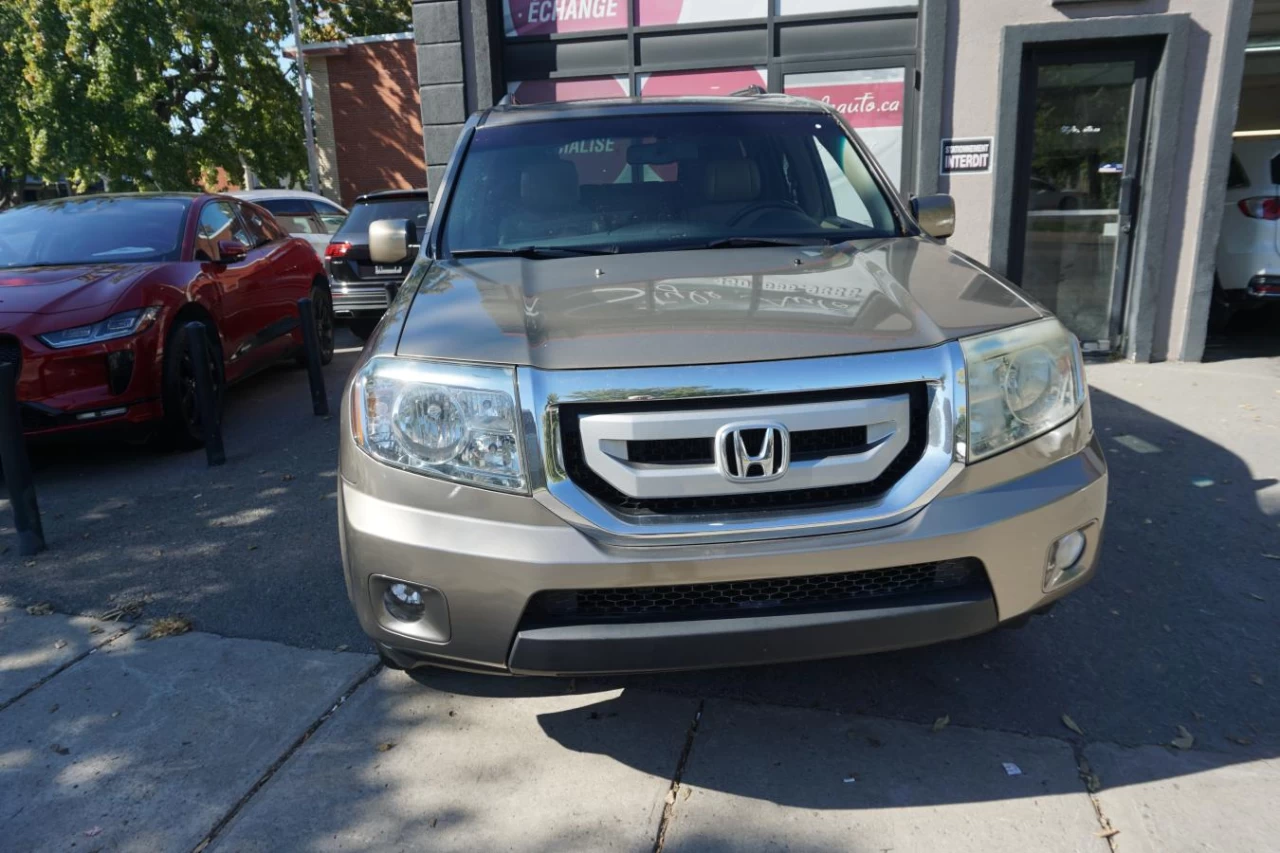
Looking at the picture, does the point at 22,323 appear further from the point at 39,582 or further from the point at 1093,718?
the point at 1093,718

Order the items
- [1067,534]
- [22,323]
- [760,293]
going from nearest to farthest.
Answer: [1067,534] < [760,293] < [22,323]

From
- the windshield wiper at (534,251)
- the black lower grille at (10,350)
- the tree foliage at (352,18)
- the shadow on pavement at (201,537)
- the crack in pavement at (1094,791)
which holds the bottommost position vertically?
the shadow on pavement at (201,537)

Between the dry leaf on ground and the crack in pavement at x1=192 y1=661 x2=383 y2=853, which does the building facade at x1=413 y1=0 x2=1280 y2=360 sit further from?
the crack in pavement at x1=192 y1=661 x2=383 y2=853

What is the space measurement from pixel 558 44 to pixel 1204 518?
6839 millimetres

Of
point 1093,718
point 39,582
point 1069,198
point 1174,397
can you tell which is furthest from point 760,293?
point 1069,198

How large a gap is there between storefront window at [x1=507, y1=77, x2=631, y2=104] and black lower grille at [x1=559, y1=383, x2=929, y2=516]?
23.0 ft

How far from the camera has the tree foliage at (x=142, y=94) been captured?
65.8ft

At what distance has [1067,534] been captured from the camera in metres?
2.36

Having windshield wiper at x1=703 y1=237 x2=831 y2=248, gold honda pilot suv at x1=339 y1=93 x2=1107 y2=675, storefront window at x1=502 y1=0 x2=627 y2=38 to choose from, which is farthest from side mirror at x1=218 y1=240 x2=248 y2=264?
gold honda pilot suv at x1=339 y1=93 x2=1107 y2=675

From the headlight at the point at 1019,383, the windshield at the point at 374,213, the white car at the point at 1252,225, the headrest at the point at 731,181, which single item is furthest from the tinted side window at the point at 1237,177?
the windshield at the point at 374,213

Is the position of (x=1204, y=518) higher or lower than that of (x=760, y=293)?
lower

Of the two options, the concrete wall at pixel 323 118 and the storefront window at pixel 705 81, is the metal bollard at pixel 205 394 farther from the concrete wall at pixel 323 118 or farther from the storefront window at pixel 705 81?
the concrete wall at pixel 323 118

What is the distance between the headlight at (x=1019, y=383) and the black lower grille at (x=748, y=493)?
0.48ft

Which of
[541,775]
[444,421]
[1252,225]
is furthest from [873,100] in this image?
[541,775]
